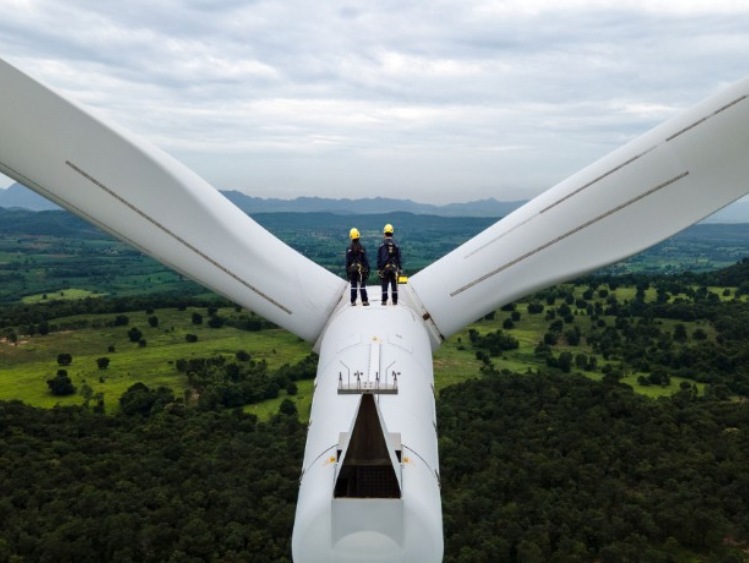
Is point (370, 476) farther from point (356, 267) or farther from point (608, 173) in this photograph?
point (608, 173)

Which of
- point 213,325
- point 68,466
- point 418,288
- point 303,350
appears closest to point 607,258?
point 418,288

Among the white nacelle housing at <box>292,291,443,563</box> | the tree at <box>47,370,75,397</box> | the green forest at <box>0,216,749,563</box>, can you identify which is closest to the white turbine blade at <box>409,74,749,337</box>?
the white nacelle housing at <box>292,291,443,563</box>

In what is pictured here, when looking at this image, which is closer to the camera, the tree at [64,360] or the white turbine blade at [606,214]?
the white turbine blade at [606,214]

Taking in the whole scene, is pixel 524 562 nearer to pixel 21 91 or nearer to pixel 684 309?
pixel 21 91

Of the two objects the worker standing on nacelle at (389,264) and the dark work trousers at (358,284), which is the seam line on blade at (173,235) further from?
the worker standing on nacelle at (389,264)

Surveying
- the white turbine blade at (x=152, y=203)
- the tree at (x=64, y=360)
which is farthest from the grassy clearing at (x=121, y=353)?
the white turbine blade at (x=152, y=203)

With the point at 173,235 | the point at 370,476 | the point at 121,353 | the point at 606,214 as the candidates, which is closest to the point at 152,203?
the point at 173,235
